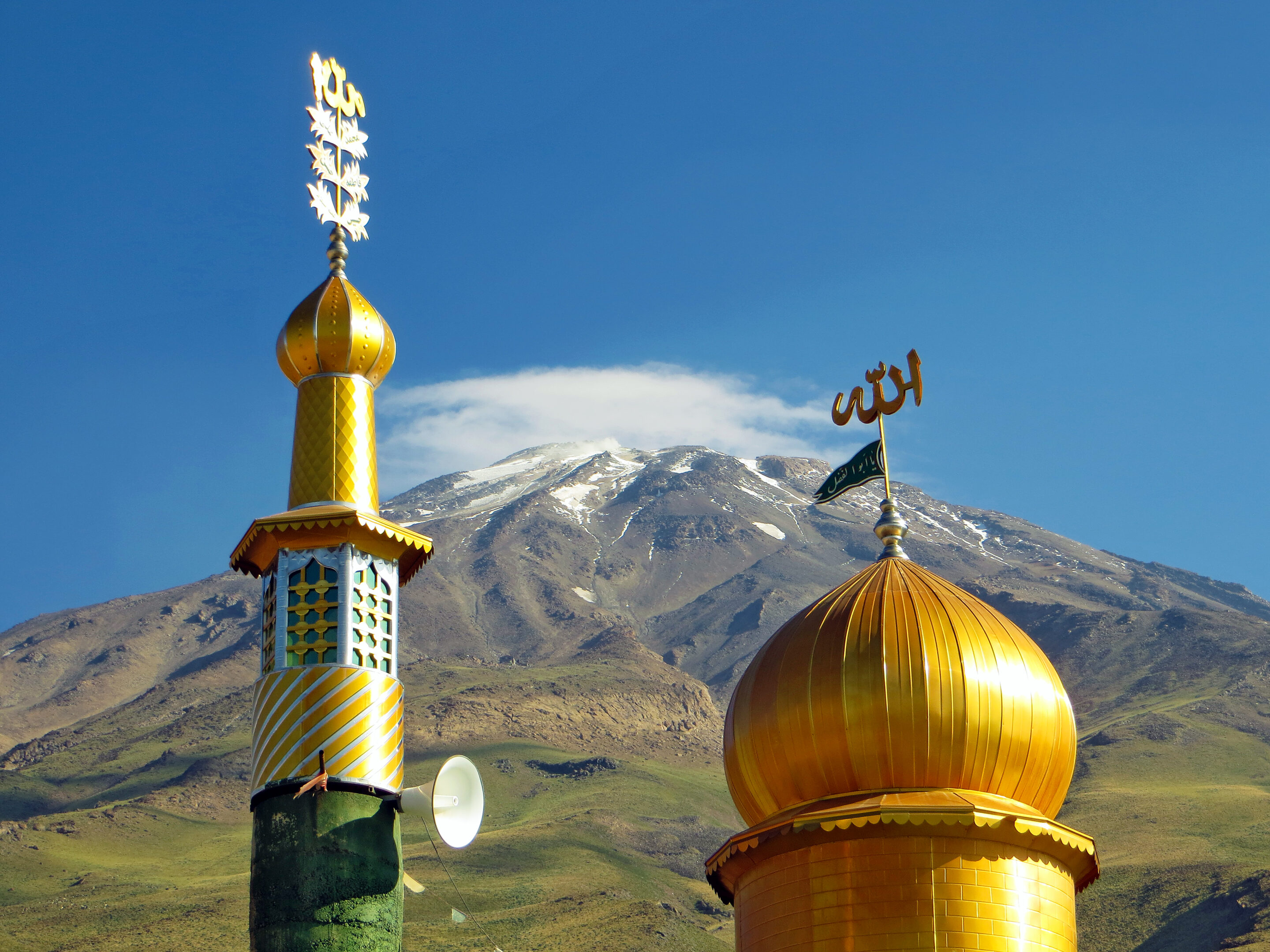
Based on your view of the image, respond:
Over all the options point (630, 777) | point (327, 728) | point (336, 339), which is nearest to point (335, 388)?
point (336, 339)

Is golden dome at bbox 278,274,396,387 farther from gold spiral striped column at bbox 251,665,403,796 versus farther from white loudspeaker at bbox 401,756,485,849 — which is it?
white loudspeaker at bbox 401,756,485,849

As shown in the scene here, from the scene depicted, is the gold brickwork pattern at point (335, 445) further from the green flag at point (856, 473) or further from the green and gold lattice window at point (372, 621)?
the green flag at point (856, 473)

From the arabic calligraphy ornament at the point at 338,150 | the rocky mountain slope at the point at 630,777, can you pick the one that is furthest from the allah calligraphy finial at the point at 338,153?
the rocky mountain slope at the point at 630,777

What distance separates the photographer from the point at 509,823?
129 meters

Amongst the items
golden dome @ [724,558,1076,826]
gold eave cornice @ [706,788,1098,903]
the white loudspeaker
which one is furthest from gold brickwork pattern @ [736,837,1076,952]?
the white loudspeaker

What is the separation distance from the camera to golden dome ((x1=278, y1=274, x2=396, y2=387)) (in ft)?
61.5

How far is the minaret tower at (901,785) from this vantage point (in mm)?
17484

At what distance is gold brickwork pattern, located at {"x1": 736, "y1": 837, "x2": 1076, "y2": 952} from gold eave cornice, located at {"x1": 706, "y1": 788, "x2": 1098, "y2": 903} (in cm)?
12

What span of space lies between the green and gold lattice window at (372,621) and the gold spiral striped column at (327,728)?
0.24 meters

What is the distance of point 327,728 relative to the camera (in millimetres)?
16344

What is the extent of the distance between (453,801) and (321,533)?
310 centimetres

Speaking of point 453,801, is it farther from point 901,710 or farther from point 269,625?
point 901,710

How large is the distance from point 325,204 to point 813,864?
979 centimetres

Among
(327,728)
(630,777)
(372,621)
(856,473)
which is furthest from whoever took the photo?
(630,777)
